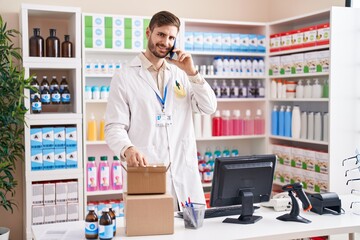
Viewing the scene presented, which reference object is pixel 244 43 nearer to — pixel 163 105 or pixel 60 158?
pixel 60 158

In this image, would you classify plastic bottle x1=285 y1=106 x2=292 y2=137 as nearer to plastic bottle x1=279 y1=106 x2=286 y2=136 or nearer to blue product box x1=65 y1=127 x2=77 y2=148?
plastic bottle x1=279 y1=106 x2=286 y2=136

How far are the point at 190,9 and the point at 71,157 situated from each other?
2.06m

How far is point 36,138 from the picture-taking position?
13.8 ft

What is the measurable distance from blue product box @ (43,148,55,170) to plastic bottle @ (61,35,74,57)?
0.87 meters

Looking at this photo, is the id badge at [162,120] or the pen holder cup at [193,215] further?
the id badge at [162,120]

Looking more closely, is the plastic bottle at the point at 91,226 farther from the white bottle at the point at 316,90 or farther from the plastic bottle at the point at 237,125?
the plastic bottle at the point at 237,125

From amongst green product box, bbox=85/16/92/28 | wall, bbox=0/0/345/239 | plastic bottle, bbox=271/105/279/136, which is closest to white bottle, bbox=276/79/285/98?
plastic bottle, bbox=271/105/279/136

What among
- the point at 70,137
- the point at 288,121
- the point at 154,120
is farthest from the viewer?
the point at 288,121

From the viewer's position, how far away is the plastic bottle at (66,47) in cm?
435

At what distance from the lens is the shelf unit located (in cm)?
419

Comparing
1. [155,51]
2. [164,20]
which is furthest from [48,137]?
[164,20]

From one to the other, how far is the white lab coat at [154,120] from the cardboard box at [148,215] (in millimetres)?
565

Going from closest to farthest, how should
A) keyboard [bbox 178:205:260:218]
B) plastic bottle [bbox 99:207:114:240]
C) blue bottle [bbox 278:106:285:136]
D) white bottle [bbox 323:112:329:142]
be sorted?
plastic bottle [bbox 99:207:114:240] < keyboard [bbox 178:205:260:218] < white bottle [bbox 323:112:329:142] < blue bottle [bbox 278:106:285:136]

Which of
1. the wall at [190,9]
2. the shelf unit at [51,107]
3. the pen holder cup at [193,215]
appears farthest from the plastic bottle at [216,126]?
the pen holder cup at [193,215]
